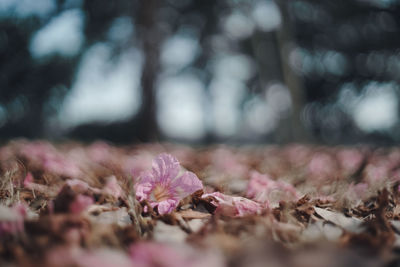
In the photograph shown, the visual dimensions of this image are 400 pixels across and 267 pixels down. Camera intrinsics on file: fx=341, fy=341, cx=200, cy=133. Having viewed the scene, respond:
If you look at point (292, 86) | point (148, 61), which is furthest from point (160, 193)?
point (292, 86)

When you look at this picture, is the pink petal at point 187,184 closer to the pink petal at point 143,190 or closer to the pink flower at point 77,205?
the pink petal at point 143,190

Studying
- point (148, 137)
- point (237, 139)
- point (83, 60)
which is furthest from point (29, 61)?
point (237, 139)

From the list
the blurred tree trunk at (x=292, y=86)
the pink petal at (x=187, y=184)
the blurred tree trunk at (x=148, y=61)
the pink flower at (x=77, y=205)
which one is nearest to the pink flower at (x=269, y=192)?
the pink petal at (x=187, y=184)

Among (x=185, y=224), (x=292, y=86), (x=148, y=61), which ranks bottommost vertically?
(x=292, y=86)

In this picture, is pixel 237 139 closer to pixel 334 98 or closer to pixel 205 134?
pixel 205 134

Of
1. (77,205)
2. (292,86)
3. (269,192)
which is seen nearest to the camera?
(77,205)

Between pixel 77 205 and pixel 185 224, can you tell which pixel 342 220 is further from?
pixel 77 205

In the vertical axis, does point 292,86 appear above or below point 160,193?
below

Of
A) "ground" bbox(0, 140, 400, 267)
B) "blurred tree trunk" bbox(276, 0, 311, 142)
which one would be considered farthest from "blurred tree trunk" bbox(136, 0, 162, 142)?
"ground" bbox(0, 140, 400, 267)
